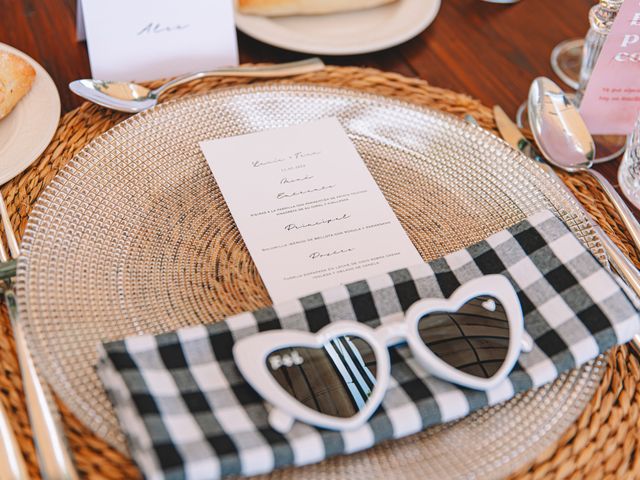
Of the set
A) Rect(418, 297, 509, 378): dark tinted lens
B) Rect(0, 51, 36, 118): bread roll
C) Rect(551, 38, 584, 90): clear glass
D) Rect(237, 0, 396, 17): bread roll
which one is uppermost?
Rect(0, 51, 36, 118): bread roll

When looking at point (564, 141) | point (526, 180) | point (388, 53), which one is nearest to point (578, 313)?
point (526, 180)

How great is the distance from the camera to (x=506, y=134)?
2.20 ft

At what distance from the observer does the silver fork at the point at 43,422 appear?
39 cm

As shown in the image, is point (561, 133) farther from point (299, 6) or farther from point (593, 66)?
point (299, 6)

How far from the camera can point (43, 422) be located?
1.35ft

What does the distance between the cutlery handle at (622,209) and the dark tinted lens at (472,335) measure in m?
0.20

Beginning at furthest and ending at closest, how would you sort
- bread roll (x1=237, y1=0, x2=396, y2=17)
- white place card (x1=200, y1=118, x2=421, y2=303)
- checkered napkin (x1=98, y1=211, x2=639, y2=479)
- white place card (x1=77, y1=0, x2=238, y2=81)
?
bread roll (x1=237, y1=0, x2=396, y2=17), white place card (x1=77, y1=0, x2=238, y2=81), white place card (x1=200, y1=118, x2=421, y2=303), checkered napkin (x1=98, y1=211, x2=639, y2=479)

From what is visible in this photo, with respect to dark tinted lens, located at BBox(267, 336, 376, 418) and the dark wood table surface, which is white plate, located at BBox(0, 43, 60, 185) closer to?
the dark wood table surface

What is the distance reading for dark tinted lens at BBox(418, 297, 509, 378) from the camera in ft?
1.44

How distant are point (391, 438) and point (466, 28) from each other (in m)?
0.56

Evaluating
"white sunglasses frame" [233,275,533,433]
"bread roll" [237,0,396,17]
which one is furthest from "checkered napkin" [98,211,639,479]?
"bread roll" [237,0,396,17]

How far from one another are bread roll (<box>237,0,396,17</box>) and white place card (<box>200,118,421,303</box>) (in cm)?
20

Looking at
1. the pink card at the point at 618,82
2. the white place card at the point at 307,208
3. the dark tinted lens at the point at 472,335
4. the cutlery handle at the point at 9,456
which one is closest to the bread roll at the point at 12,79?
the white place card at the point at 307,208

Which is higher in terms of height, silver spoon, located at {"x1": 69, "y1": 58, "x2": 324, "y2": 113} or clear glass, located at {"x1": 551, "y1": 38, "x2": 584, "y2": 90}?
silver spoon, located at {"x1": 69, "y1": 58, "x2": 324, "y2": 113}
